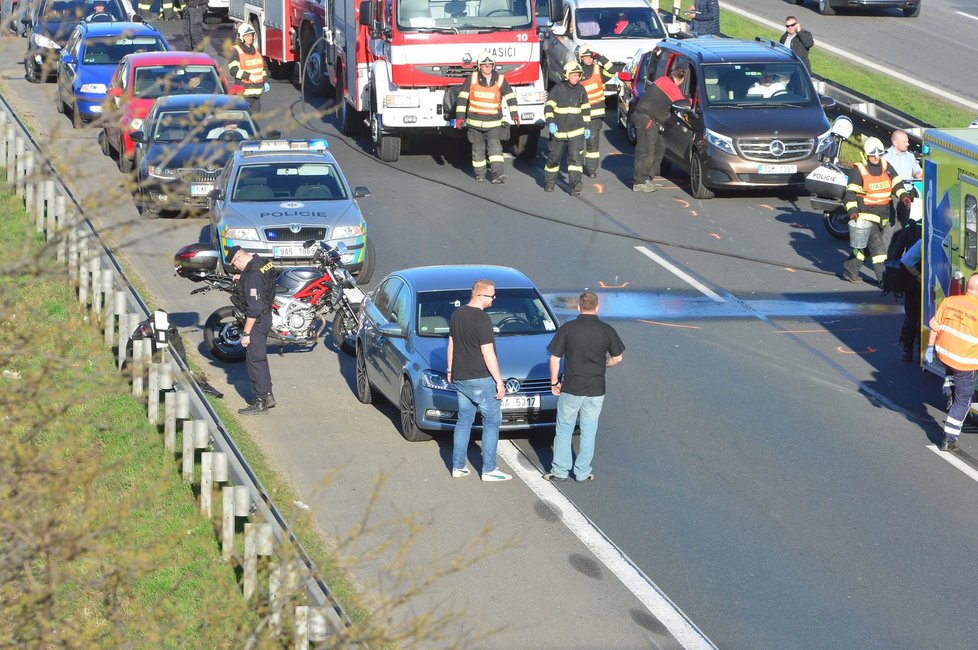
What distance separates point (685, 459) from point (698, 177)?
10.4m

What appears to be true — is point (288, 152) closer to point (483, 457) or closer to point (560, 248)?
point (560, 248)

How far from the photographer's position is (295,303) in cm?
1547

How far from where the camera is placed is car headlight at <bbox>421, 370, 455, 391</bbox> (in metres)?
12.6

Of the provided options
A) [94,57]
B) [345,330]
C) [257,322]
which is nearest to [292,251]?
[345,330]

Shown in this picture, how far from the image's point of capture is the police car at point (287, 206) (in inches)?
698

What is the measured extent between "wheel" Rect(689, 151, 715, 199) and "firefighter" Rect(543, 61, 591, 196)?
1.65 m

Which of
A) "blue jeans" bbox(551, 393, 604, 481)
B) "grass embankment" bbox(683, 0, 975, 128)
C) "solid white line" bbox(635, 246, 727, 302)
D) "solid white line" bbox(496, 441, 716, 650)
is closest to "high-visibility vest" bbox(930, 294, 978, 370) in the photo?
"blue jeans" bbox(551, 393, 604, 481)

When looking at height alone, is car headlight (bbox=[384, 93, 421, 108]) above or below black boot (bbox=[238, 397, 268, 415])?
above

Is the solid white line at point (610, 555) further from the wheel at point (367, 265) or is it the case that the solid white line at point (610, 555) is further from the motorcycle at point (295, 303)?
the wheel at point (367, 265)

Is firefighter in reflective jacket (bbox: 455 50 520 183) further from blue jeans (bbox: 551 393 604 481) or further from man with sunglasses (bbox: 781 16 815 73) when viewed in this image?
blue jeans (bbox: 551 393 604 481)

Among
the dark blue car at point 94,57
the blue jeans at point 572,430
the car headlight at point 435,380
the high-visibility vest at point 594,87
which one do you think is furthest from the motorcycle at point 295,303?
the dark blue car at point 94,57

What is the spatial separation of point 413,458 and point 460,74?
11.8 meters

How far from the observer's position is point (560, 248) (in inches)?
772

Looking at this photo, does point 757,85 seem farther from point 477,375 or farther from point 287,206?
point 477,375
